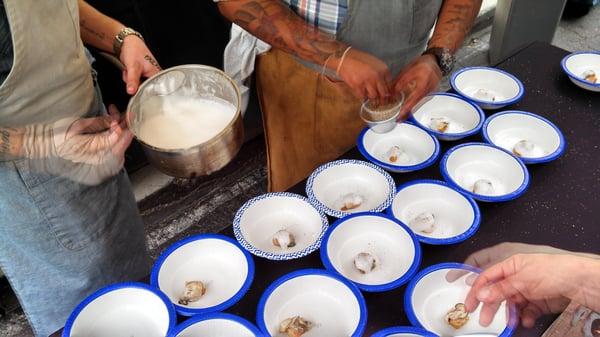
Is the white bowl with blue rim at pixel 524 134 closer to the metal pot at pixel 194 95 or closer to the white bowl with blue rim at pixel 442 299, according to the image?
the white bowl with blue rim at pixel 442 299

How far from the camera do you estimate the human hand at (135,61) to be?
1.38 metres

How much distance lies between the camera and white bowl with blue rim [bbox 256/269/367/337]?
1.18 m

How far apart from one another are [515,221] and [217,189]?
67.7 inches

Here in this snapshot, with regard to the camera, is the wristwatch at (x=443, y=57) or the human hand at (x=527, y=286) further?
the wristwatch at (x=443, y=57)

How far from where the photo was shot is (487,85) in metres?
2.00

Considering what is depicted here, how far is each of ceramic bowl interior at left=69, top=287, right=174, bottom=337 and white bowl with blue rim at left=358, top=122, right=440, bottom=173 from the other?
80cm

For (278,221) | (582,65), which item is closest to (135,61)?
(278,221)

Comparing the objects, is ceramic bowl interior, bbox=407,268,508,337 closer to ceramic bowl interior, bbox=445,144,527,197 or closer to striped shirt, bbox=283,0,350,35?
ceramic bowl interior, bbox=445,144,527,197

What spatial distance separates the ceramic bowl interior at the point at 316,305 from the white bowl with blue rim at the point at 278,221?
13 cm

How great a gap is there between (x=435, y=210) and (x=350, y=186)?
0.27 m

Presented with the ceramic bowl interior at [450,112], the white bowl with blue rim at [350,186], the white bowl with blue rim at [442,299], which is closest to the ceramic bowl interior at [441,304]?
the white bowl with blue rim at [442,299]

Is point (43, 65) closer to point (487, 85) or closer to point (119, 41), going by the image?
point (119, 41)

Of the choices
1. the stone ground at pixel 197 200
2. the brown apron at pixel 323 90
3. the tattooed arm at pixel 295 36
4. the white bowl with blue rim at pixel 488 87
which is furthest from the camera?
the stone ground at pixel 197 200

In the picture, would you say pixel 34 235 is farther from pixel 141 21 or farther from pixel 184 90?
pixel 141 21
